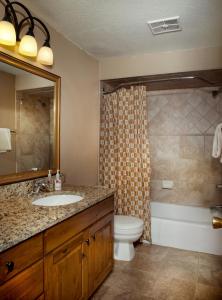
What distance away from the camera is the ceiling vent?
2.10 meters

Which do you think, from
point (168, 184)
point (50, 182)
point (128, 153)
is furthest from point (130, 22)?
point (168, 184)

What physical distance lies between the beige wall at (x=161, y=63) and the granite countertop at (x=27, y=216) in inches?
68.4

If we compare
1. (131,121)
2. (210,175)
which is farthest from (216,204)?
(131,121)

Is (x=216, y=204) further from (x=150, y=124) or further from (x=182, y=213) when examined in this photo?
(x=150, y=124)

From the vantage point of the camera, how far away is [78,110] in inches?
106

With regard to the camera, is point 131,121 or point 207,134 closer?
point 131,121

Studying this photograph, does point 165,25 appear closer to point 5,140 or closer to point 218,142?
point 218,142

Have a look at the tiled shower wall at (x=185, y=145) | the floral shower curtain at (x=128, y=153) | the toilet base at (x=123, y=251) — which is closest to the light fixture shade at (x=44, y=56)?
the floral shower curtain at (x=128, y=153)

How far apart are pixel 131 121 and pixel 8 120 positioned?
160 cm

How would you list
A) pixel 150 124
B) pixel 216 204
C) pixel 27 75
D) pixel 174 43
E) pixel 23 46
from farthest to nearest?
pixel 150 124
pixel 216 204
pixel 174 43
pixel 27 75
pixel 23 46

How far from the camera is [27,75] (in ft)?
6.33

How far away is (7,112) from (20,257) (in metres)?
1.06

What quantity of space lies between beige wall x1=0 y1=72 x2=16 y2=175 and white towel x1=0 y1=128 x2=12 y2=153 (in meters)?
0.03

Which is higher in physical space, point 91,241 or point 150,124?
point 150,124
